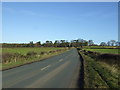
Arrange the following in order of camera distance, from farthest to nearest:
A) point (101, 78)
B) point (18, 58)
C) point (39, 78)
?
point (18, 58) < point (101, 78) < point (39, 78)

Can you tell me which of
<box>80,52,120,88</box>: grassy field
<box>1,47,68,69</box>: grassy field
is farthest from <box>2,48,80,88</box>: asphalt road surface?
<box>1,47,68,69</box>: grassy field

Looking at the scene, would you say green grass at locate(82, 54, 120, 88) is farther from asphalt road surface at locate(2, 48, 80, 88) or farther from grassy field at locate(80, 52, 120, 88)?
asphalt road surface at locate(2, 48, 80, 88)

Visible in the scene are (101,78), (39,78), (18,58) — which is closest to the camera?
(39,78)

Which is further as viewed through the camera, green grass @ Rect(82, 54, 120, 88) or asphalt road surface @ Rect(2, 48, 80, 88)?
green grass @ Rect(82, 54, 120, 88)

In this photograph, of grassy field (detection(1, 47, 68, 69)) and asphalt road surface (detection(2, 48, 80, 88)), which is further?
grassy field (detection(1, 47, 68, 69))

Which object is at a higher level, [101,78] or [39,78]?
[39,78]

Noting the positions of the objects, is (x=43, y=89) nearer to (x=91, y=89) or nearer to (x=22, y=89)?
(x=22, y=89)

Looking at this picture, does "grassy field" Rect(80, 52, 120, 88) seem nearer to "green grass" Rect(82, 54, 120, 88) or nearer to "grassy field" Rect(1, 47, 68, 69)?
"green grass" Rect(82, 54, 120, 88)

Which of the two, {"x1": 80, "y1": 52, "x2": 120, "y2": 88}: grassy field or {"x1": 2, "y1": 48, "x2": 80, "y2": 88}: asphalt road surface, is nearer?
{"x1": 2, "y1": 48, "x2": 80, "y2": 88}: asphalt road surface

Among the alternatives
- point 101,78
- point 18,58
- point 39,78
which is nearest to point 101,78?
point 101,78

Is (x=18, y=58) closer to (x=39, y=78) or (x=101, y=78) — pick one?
(x=39, y=78)

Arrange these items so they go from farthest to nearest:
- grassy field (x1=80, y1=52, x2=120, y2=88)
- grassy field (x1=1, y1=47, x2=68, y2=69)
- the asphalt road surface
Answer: grassy field (x1=1, y1=47, x2=68, y2=69) → grassy field (x1=80, y1=52, x2=120, y2=88) → the asphalt road surface

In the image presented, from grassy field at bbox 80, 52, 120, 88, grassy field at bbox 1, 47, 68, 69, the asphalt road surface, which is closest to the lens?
the asphalt road surface

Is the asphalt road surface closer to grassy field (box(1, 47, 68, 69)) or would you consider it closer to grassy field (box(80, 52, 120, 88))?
grassy field (box(80, 52, 120, 88))
